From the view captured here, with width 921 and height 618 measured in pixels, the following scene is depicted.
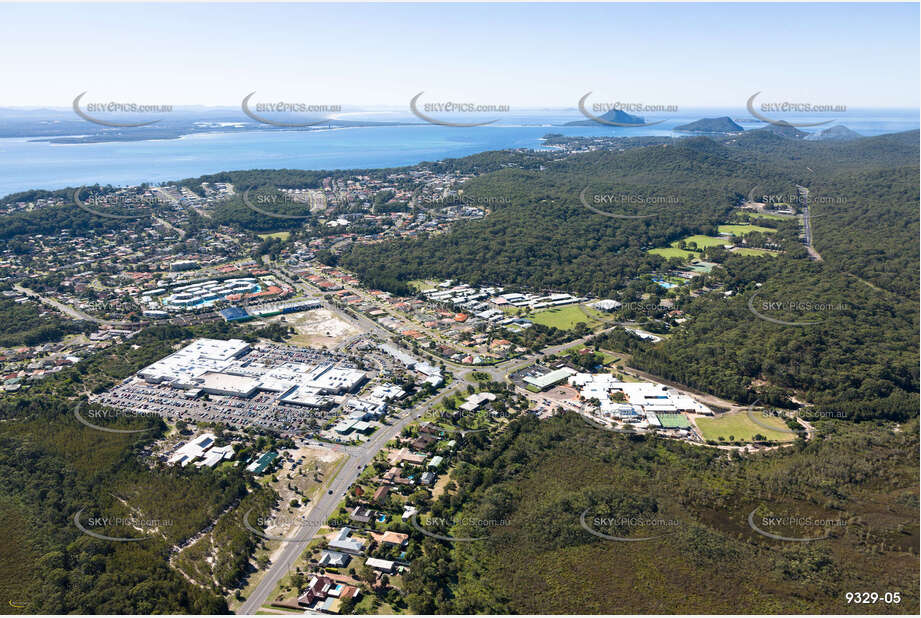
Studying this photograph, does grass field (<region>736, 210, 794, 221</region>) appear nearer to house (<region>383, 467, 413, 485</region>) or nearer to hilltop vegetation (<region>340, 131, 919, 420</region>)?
hilltop vegetation (<region>340, 131, 919, 420</region>)

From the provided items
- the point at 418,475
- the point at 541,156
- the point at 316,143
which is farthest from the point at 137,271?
the point at 316,143

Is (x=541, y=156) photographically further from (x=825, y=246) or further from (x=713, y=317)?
(x=713, y=317)

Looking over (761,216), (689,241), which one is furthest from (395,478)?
(761,216)

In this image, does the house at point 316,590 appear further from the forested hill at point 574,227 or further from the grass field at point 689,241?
the grass field at point 689,241

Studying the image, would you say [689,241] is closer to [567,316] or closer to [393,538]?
[567,316]

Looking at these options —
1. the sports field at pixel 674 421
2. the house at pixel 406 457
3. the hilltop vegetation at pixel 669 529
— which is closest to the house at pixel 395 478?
the house at pixel 406 457

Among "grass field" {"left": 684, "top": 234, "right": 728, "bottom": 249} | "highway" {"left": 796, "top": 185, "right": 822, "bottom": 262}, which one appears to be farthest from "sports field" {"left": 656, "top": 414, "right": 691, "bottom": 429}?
"grass field" {"left": 684, "top": 234, "right": 728, "bottom": 249}
